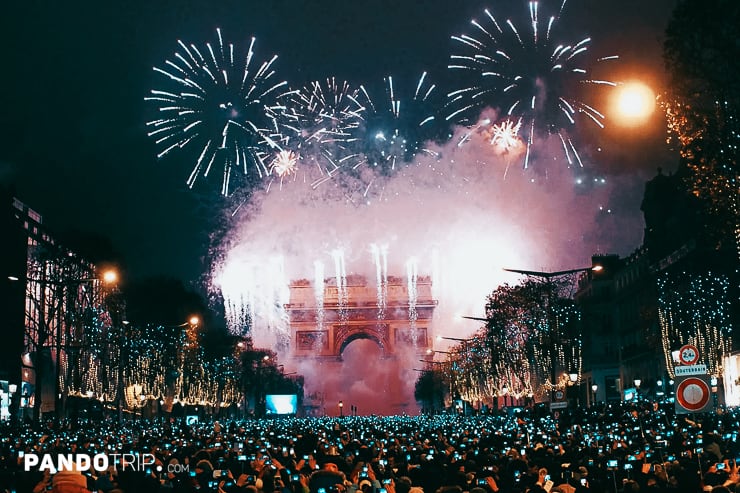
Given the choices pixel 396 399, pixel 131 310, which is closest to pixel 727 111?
pixel 131 310

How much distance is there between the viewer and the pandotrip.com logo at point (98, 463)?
21.5 m

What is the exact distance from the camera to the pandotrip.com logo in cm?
2147

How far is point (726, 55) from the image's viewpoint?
2486 cm

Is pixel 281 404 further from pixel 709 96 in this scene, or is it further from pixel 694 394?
pixel 694 394

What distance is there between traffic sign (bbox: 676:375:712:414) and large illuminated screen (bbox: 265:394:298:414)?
103652mm

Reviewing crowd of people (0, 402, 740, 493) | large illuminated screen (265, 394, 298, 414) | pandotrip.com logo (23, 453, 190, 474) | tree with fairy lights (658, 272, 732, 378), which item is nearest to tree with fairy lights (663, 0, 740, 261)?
crowd of people (0, 402, 740, 493)

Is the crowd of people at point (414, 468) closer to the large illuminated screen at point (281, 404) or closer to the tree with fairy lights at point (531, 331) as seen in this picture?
the tree with fairy lights at point (531, 331)

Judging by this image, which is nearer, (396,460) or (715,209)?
(396,460)

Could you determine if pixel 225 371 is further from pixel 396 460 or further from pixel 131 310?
pixel 396 460

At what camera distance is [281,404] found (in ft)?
388

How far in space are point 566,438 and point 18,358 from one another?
61676 millimetres

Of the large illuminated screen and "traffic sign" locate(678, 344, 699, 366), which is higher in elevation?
the large illuminated screen

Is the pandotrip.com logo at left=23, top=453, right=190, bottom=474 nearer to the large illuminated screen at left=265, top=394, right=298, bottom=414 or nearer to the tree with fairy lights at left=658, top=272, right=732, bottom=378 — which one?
the tree with fairy lights at left=658, top=272, right=732, bottom=378

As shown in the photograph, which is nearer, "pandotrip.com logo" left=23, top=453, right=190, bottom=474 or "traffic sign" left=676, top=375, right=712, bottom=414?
"traffic sign" left=676, top=375, right=712, bottom=414
